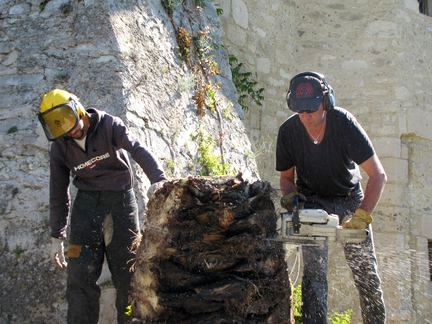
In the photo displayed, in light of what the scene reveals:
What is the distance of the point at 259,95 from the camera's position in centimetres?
779

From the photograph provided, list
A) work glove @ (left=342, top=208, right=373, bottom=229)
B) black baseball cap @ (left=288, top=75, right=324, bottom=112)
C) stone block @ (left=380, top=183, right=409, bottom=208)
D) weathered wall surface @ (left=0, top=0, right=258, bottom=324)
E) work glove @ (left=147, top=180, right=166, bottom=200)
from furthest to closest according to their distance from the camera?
stone block @ (left=380, top=183, right=409, bottom=208) < weathered wall surface @ (left=0, top=0, right=258, bottom=324) < black baseball cap @ (left=288, top=75, right=324, bottom=112) < work glove @ (left=342, top=208, right=373, bottom=229) < work glove @ (left=147, top=180, right=166, bottom=200)

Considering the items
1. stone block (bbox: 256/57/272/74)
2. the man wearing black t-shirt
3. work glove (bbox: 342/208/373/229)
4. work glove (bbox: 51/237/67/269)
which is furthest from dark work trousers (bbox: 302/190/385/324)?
stone block (bbox: 256/57/272/74)

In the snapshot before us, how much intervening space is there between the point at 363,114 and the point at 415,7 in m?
1.66

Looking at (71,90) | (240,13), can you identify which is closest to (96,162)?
(71,90)

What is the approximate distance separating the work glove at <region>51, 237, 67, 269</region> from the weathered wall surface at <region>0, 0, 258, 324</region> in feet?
0.21

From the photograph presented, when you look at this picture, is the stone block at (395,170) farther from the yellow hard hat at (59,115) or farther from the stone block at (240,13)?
the yellow hard hat at (59,115)

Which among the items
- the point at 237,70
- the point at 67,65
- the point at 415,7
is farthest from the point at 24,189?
the point at 415,7

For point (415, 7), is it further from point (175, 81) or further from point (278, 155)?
point (278, 155)

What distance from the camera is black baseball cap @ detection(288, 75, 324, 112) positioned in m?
3.87

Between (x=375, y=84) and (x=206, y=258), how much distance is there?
17.9ft

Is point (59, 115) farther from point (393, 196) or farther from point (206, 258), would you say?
point (393, 196)

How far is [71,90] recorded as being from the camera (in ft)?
16.8

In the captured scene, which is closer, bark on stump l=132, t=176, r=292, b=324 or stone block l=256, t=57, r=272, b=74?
bark on stump l=132, t=176, r=292, b=324

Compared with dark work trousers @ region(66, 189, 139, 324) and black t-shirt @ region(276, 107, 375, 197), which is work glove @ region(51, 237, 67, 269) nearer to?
dark work trousers @ region(66, 189, 139, 324)
